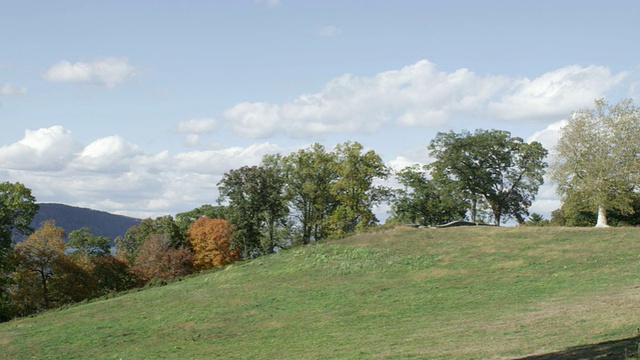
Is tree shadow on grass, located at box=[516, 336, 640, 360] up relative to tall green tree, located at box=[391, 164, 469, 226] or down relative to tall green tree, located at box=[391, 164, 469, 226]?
down

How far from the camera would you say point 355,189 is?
7444 cm

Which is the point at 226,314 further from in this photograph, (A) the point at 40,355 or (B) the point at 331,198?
(B) the point at 331,198

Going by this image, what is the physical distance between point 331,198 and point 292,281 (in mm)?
34551

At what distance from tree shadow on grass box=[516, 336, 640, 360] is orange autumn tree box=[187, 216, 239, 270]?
6379 centimetres

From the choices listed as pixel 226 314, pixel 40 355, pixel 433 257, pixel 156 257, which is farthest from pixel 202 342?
pixel 156 257

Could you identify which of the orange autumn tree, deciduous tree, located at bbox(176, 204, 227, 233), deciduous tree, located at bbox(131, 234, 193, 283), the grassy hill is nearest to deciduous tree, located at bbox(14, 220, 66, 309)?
deciduous tree, located at bbox(131, 234, 193, 283)

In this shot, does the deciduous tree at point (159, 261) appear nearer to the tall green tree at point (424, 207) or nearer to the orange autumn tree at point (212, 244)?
the orange autumn tree at point (212, 244)

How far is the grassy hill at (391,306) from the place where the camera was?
21.2m

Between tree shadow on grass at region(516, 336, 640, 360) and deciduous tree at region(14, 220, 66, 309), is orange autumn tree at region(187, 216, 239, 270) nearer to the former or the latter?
deciduous tree at region(14, 220, 66, 309)

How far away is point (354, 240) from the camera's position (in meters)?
55.0

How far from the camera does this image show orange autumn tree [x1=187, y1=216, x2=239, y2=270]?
252ft

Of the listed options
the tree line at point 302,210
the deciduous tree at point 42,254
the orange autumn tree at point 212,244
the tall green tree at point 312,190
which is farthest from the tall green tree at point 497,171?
the deciduous tree at point 42,254

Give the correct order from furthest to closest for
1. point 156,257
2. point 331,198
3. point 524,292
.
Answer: point 331,198 → point 156,257 → point 524,292

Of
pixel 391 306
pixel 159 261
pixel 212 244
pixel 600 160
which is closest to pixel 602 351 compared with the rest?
pixel 391 306
